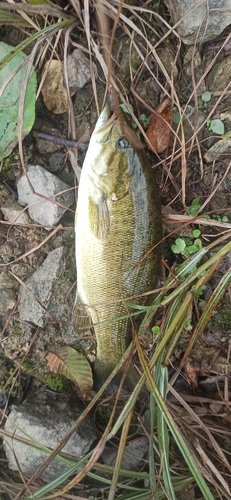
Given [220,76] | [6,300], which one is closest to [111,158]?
[220,76]

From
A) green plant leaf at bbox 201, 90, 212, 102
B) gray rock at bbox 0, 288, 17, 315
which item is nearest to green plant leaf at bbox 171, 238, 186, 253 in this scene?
green plant leaf at bbox 201, 90, 212, 102

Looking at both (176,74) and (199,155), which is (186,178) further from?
(176,74)

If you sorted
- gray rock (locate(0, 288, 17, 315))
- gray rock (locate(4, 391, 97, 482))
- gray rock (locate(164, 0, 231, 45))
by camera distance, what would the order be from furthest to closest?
gray rock (locate(0, 288, 17, 315)), gray rock (locate(4, 391, 97, 482)), gray rock (locate(164, 0, 231, 45))

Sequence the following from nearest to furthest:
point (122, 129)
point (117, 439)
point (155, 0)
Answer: point (122, 129)
point (155, 0)
point (117, 439)

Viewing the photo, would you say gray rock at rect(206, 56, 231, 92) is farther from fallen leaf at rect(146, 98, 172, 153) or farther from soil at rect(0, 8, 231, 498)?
fallen leaf at rect(146, 98, 172, 153)

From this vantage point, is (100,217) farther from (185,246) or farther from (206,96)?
(206,96)


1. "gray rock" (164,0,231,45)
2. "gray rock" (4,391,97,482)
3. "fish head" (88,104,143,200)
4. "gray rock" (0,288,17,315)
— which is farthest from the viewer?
"gray rock" (0,288,17,315)

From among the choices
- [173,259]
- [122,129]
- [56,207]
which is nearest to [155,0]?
[122,129]
